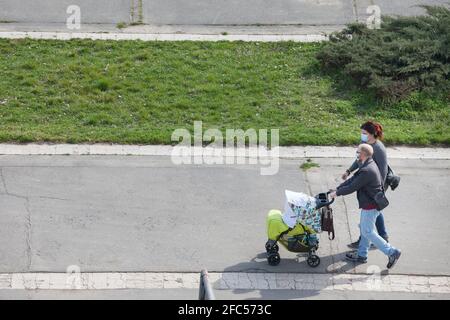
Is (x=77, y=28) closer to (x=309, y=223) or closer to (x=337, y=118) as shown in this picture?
(x=337, y=118)

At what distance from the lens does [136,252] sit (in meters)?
11.1

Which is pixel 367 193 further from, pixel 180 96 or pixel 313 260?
pixel 180 96

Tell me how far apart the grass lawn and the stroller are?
2.89 m

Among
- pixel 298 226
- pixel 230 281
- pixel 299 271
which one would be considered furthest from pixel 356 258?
pixel 230 281

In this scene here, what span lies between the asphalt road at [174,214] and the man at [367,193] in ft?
1.06

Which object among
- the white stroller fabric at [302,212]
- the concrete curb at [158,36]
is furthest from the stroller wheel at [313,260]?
the concrete curb at [158,36]

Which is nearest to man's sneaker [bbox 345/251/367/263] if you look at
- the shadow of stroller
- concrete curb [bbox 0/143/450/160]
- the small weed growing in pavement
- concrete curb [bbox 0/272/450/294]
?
the shadow of stroller

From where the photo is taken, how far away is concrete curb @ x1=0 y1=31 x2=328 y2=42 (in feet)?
55.1

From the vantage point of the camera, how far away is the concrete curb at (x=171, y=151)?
43.4 ft

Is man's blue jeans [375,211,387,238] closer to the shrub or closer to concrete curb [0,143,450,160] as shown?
concrete curb [0,143,450,160]

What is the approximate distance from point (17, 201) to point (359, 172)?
183 inches

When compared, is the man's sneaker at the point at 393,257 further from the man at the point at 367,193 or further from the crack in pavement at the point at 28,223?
the crack in pavement at the point at 28,223

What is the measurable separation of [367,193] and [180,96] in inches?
197

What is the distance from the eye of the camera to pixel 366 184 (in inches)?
411
